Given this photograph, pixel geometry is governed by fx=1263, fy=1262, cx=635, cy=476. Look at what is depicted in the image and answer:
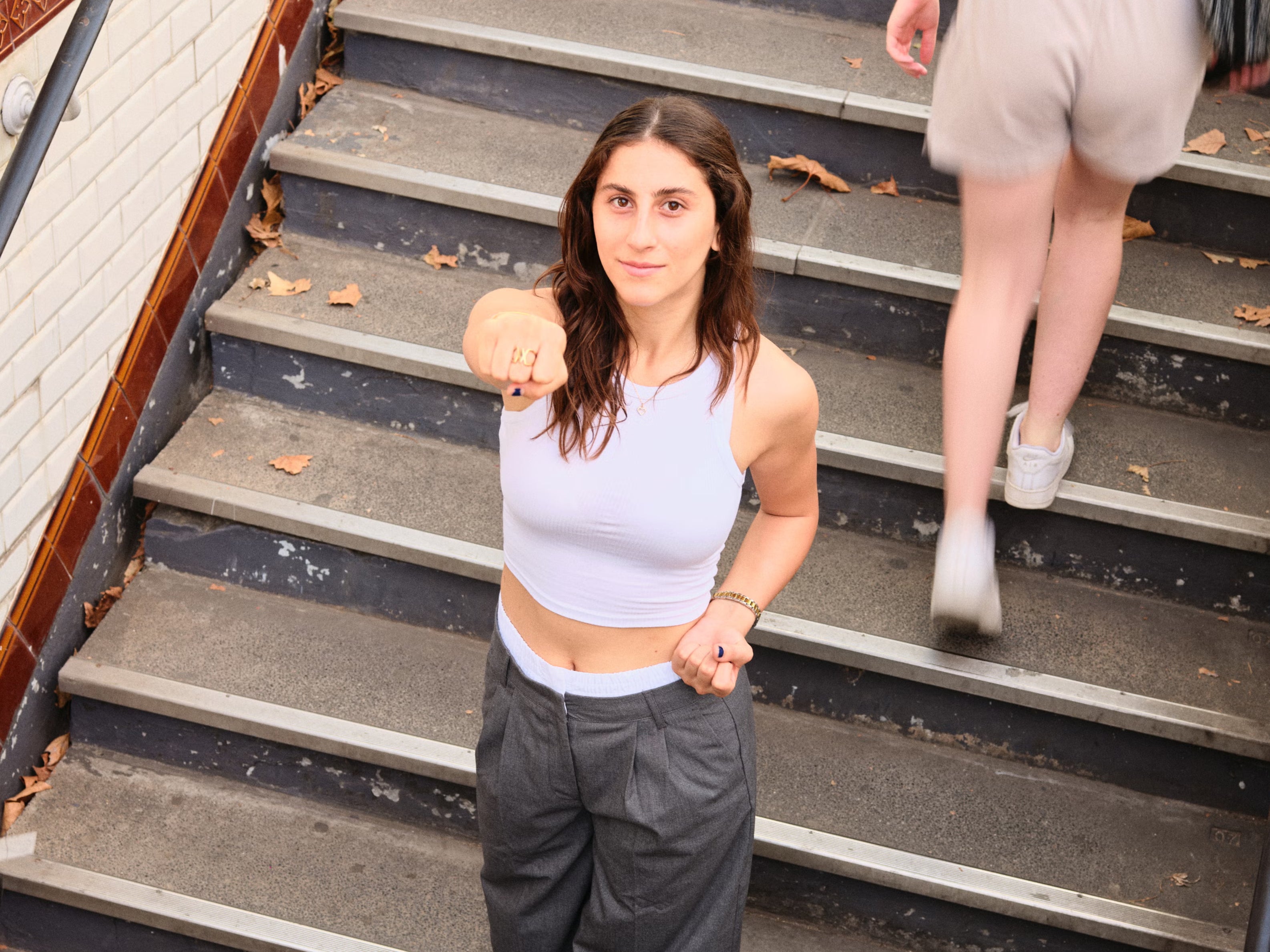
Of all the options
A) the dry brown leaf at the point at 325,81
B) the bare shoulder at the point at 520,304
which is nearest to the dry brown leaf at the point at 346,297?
the dry brown leaf at the point at 325,81

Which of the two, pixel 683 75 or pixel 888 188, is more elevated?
pixel 683 75

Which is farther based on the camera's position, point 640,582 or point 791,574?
point 791,574

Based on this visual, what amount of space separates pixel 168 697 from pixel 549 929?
1121mm

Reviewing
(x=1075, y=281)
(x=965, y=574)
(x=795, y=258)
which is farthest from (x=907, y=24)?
(x=965, y=574)

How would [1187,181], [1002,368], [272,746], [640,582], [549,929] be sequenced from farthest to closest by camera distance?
1. [1187,181]
2. [272,746]
3. [1002,368]
4. [549,929]
5. [640,582]

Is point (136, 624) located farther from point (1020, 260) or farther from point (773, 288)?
point (1020, 260)

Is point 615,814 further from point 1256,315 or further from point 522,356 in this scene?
point 1256,315

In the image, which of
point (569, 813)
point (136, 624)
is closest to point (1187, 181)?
point (569, 813)

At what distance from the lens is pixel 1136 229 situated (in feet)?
10.1

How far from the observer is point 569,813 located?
1886 mm

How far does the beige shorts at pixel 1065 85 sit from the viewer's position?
1964 millimetres

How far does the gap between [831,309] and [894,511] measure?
20.7 inches

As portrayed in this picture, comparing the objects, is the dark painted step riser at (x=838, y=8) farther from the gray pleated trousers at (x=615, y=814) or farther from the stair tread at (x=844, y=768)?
the gray pleated trousers at (x=615, y=814)

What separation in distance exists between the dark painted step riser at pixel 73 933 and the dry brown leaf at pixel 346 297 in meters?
1.44
